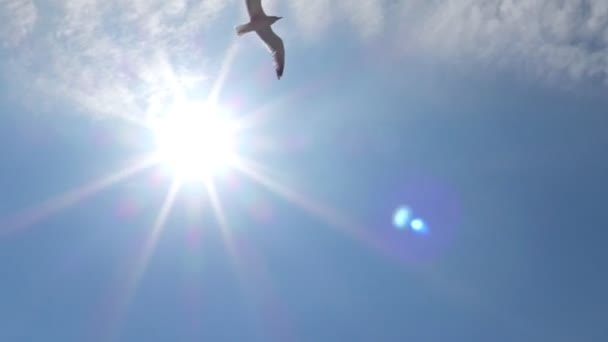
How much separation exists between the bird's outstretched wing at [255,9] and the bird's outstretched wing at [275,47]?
50.7 inches

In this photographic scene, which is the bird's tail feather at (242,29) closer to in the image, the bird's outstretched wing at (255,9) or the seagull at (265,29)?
the seagull at (265,29)

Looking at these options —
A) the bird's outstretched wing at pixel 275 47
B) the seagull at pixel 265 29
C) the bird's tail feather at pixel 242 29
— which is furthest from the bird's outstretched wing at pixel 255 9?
the bird's outstretched wing at pixel 275 47

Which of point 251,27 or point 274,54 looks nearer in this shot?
point 251,27

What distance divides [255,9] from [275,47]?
2.43m

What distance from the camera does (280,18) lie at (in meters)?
25.0

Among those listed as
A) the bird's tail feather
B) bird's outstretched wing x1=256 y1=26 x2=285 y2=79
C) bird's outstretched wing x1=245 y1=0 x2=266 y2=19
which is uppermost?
bird's outstretched wing x1=256 y1=26 x2=285 y2=79

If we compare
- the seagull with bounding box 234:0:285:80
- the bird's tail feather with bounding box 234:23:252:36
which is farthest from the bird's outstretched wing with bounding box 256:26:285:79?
the bird's tail feather with bounding box 234:23:252:36

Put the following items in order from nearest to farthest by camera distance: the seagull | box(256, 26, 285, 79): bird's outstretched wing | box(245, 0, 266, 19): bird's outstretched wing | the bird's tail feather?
box(245, 0, 266, 19): bird's outstretched wing < the seagull < the bird's tail feather < box(256, 26, 285, 79): bird's outstretched wing

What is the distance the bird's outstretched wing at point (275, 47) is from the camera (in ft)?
83.8

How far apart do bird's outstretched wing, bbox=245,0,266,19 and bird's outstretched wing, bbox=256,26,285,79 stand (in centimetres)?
129

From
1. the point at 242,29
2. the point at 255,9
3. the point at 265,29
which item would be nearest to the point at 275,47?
the point at 265,29

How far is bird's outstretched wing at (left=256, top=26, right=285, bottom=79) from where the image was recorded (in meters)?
25.5

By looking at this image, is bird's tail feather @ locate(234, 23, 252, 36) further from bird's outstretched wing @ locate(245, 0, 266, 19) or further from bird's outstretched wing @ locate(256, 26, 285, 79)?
bird's outstretched wing @ locate(256, 26, 285, 79)

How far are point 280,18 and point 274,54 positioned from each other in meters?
1.54
